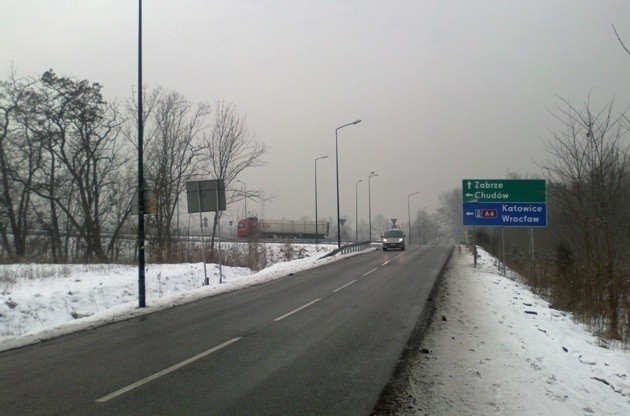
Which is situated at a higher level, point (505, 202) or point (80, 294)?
point (505, 202)

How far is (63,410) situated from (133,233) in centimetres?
3252

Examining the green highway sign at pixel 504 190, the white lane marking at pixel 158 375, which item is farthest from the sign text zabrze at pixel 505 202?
the white lane marking at pixel 158 375

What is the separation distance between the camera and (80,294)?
14883 millimetres

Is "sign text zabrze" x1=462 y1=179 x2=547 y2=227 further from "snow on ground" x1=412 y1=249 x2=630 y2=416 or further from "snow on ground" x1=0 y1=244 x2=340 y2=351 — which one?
"snow on ground" x1=412 y1=249 x2=630 y2=416

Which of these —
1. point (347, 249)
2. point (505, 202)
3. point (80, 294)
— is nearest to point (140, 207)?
point (80, 294)

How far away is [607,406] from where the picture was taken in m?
5.77

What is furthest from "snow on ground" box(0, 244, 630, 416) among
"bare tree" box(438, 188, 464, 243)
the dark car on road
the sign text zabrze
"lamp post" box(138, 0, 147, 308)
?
"bare tree" box(438, 188, 464, 243)

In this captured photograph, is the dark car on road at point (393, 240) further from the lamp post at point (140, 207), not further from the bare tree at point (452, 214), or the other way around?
the bare tree at point (452, 214)

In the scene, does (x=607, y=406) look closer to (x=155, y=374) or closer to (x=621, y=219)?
(x=155, y=374)

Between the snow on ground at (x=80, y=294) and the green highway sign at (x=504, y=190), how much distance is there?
35.3 feet

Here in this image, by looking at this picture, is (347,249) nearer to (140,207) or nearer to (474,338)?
(140,207)

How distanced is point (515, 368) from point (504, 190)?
61.3 feet

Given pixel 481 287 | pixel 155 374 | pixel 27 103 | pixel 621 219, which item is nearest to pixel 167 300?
pixel 155 374

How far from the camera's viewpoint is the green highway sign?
920 inches
